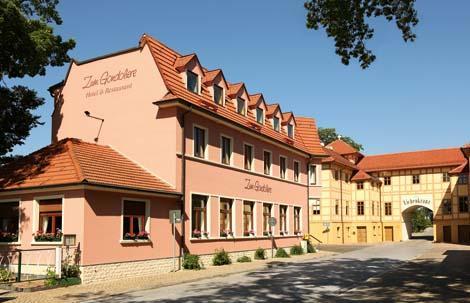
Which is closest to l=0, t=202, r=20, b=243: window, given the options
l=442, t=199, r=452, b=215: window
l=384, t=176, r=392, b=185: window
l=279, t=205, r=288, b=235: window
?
l=279, t=205, r=288, b=235: window

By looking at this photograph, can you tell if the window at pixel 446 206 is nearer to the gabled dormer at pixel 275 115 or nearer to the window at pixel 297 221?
the window at pixel 297 221

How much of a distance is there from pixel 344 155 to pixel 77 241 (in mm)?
56859

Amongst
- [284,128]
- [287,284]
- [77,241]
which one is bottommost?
[287,284]

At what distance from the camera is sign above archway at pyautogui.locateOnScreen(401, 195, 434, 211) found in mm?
63906

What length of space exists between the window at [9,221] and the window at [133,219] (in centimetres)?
416

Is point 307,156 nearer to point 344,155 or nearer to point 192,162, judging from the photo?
point 192,162

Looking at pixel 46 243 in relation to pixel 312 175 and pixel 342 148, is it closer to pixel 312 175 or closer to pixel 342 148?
pixel 312 175

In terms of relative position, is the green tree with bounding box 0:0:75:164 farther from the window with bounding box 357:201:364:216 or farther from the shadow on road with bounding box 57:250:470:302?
the window with bounding box 357:201:364:216

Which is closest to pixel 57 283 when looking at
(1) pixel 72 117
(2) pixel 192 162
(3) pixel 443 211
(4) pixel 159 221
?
(4) pixel 159 221

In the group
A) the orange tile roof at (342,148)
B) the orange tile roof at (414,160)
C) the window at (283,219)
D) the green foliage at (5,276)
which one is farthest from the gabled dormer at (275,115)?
the orange tile roof at (342,148)

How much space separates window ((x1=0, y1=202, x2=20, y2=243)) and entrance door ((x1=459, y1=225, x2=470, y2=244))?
164 feet

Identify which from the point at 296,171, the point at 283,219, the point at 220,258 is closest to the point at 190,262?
the point at 220,258

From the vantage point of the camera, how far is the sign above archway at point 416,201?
6391 cm

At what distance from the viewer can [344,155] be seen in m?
71.5
